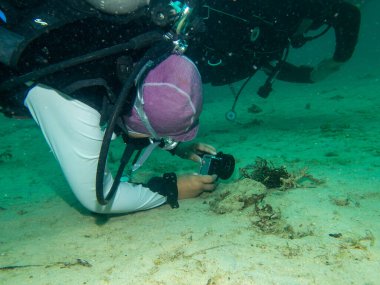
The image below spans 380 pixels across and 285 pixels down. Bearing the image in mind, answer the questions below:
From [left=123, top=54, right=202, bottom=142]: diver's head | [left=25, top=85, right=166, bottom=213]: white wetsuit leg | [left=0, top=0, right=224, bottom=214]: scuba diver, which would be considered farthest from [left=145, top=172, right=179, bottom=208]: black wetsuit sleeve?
Result: [left=123, top=54, right=202, bottom=142]: diver's head

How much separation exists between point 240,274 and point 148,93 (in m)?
1.49

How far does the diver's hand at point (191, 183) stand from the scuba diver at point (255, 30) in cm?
197

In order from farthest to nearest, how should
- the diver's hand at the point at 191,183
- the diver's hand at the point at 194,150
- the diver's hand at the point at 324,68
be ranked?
the diver's hand at the point at 324,68, the diver's hand at the point at 194,150, the diver's hand at the point at 191,183

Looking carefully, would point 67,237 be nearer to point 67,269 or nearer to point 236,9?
point 67,269

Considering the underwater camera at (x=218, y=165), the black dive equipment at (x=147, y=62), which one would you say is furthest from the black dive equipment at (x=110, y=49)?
the underwater camera at (x=218, y=165)

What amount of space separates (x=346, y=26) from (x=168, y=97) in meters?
4.63

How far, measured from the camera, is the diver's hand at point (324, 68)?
20.5 ft

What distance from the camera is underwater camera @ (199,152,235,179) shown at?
337 cm

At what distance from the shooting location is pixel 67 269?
2195 millimetres

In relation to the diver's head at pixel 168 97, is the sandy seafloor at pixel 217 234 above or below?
below

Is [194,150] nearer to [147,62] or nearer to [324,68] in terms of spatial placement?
[147,62]

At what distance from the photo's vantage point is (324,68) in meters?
6.36

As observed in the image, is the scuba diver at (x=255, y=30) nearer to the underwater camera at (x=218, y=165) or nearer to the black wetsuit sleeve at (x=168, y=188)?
the underwater camera at (x=218, y=165)

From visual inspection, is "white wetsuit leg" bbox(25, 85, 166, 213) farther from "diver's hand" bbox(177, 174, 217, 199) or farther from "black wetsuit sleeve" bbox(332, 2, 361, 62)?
"black wetsuit sleeve" bbox(332, 2, 361, 62)
